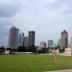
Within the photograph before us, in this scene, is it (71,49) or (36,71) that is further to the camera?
(71,49)

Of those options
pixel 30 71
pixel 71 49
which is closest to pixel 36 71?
pixel 30 71

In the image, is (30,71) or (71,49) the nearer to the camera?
(30,71)

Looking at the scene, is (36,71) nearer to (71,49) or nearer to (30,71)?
(30,71)

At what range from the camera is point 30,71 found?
77.8ft

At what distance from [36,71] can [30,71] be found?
0.63 metres

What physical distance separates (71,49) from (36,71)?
173m

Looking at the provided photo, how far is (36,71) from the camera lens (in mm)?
23547

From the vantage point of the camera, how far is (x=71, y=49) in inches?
7643

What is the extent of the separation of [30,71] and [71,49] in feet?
568
